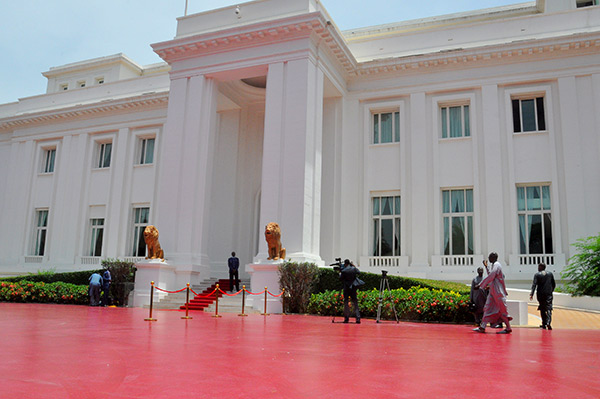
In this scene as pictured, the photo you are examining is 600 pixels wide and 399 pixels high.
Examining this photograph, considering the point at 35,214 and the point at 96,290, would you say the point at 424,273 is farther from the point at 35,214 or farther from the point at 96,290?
the point at 35,214

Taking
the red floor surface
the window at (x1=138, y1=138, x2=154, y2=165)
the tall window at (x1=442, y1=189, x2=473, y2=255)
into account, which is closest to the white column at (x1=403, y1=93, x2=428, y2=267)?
the tall window at (x1=442, y1=189, x2=473, y2=255)

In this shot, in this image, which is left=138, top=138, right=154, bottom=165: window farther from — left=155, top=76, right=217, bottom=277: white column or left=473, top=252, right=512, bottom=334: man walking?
left=473, top=252, right=512, bottom=334: man walking

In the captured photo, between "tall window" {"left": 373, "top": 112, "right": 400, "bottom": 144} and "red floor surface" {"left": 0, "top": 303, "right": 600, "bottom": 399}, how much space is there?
1406 centimetres

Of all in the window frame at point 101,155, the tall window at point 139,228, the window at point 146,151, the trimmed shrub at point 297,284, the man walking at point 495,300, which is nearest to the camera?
the man walking at point 495,300

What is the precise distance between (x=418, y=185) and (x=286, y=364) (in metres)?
17.0

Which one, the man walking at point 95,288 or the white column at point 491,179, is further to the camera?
the white column at point 491,179

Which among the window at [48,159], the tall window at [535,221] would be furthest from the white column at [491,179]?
the window at [48,159]

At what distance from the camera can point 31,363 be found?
19.6 feet

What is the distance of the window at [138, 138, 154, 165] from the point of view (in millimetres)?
28641

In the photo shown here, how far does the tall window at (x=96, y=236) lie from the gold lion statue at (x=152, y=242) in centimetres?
1015

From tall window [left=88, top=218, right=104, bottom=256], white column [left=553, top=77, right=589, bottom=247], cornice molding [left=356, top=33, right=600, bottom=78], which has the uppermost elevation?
cornice molding [left=356, top=33, right=600, bottom=78]

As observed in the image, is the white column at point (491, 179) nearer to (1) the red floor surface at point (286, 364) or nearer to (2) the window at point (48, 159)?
(1) the red floor surface at point (286, 364)

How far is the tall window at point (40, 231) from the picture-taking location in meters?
30.2

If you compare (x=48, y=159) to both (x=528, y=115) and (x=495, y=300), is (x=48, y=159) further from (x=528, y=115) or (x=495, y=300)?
(x=495, y=300)
